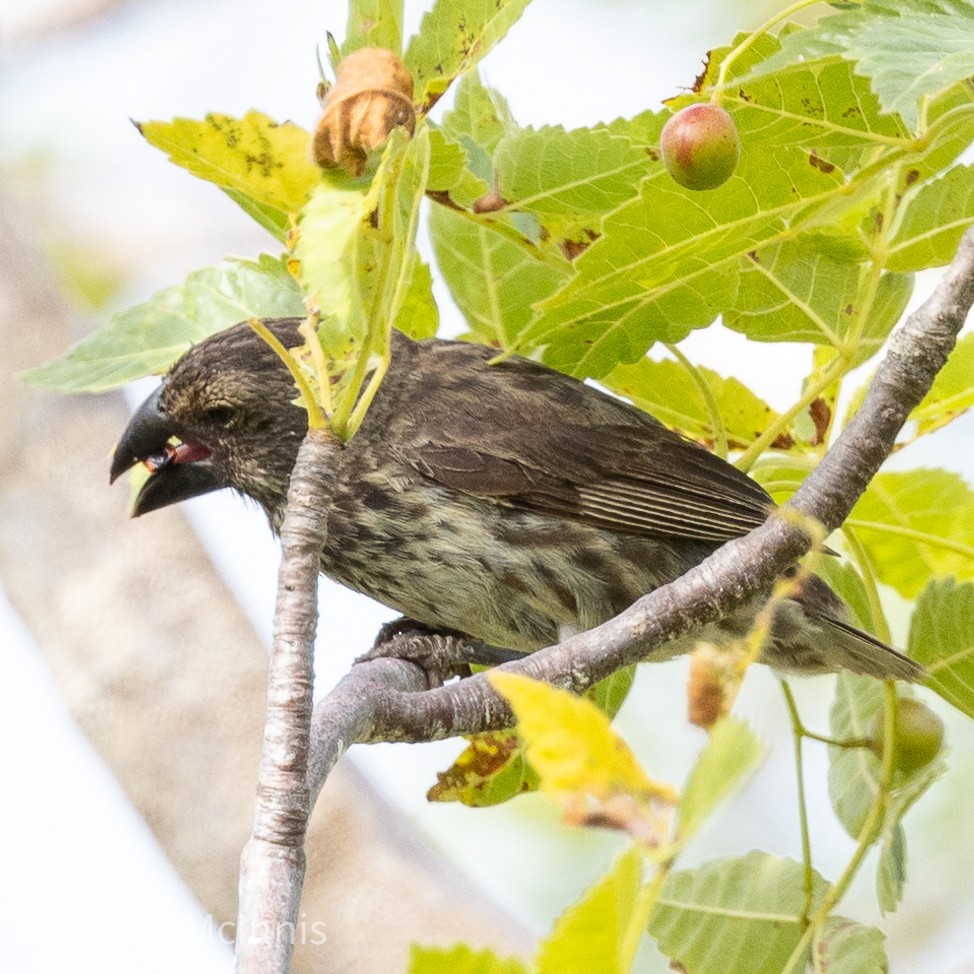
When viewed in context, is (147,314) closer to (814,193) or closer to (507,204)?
(507,204)

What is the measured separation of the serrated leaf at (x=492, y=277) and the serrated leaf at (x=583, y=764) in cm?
157

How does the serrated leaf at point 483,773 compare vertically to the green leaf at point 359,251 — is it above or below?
below

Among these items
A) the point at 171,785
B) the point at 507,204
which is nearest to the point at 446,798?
the point at 507,204

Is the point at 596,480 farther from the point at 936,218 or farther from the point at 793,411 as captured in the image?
the point at 936,218

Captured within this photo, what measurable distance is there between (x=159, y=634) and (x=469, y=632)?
133cm

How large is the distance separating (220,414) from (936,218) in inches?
60.5

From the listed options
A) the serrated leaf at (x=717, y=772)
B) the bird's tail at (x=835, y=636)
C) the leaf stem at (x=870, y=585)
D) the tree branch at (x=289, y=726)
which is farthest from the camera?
the bird's tail at (x=835, y=636)

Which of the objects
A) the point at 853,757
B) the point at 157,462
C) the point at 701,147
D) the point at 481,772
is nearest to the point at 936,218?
the point at 701,147

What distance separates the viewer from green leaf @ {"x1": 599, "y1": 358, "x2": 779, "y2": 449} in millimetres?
2424

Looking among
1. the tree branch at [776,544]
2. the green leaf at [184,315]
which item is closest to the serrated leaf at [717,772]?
the tree branch at [776,544]

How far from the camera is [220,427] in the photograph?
9.78 ft

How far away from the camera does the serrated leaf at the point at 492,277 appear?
229cm

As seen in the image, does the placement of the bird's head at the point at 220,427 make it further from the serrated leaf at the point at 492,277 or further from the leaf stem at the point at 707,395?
the leaf stem at the point at 707,395

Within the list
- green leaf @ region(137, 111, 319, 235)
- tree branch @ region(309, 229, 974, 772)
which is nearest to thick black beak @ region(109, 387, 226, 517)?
green leaf @ region(137, 111, 319, 235)
